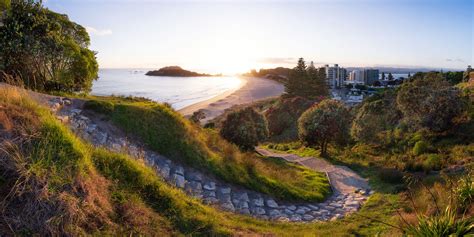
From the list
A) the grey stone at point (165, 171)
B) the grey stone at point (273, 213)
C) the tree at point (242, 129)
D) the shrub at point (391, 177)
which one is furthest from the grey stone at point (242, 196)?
the tree at point (242, 129)

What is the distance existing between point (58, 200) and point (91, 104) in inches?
Result: 314

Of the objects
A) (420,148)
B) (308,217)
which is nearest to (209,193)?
(308,217)

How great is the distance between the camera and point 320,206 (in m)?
10.8

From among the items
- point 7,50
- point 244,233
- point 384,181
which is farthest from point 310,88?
point 244,233

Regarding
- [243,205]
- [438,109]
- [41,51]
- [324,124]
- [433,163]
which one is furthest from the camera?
[324,124]

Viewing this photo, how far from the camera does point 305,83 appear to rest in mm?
57219

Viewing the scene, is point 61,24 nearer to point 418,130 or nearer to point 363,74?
point 418,130

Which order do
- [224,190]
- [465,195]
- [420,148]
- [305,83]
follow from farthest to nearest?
[305,83] < [420,148] < [224,190] < [465,195]

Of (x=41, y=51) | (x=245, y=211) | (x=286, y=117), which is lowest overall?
(x=286, y=117)

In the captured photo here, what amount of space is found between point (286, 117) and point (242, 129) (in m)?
20.8

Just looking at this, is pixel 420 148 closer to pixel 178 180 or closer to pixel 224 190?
pixel 224 190

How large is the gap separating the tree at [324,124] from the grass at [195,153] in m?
7.02

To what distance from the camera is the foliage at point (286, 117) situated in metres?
36.0

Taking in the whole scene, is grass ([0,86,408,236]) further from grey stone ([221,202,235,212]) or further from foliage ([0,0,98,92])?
foliage ([0,0,98,92])
